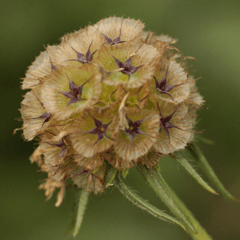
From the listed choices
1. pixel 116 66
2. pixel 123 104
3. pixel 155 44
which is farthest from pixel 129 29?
pixel 123 104

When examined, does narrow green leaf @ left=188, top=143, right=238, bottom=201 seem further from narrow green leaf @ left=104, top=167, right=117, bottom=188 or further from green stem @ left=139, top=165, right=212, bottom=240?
narrow green leaf @ left=104, top=167, right=117, bottom=188

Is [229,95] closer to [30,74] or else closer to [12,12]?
[30,74]

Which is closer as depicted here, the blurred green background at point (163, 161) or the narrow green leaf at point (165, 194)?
the narrow green leaf at point (165, 194)

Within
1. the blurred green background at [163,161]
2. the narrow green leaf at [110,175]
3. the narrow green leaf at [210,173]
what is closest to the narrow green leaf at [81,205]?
the narrow green leaf at [110,175]

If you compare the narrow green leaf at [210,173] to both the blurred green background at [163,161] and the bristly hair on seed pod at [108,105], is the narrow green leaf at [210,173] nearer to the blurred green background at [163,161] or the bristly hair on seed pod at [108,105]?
the bristly hair on seed pod at [108,105]

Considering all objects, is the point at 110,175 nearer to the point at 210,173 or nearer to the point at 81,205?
the point at 81,205

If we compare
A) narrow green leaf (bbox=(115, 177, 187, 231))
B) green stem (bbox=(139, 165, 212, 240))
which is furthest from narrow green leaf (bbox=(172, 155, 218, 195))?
narrow green leaf (bbox=(115, 177, 187, 231))
